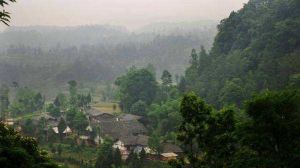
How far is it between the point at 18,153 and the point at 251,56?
5543 cm

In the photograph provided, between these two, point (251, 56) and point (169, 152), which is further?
point (251, 56)

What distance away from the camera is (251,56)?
226ft

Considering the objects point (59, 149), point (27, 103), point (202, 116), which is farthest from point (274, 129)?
point (27, 103)

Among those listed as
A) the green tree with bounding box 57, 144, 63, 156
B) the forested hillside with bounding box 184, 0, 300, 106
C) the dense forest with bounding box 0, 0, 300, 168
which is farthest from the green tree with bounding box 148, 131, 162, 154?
the forested hillside with bounding box 184, 0, 300, 106

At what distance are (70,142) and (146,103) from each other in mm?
24659

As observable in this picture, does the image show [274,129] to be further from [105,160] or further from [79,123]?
[79,123]

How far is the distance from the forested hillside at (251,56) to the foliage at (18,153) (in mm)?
34126

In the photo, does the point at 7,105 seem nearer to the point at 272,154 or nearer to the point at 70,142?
the point at 70,142

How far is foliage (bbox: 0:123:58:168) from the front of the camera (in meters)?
17.7

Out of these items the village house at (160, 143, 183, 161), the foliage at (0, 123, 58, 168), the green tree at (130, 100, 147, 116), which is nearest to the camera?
the foliage at (0, 123, 58, 168)

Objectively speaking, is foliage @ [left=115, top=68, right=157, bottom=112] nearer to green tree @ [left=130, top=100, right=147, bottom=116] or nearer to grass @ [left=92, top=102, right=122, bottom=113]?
grass @ [left=92, top=102, right=122, bottom=113]

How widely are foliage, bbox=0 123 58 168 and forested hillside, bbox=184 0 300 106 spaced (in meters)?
34.1

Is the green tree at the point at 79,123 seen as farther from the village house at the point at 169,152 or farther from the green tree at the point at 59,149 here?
the village house at the point at 169,152

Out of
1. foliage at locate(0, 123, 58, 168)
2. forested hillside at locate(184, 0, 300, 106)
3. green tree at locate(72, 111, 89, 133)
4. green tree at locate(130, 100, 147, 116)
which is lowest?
foliage at locate(0, 123, 58, 168)
